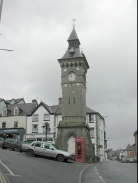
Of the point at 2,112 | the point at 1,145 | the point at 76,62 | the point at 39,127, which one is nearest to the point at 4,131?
the point at 2,112

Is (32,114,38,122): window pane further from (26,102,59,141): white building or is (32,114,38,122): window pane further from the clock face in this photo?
the clock face

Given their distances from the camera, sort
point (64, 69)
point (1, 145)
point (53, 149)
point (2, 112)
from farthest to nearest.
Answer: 1. point (2, 112)
2. point (64, 69)
3. point (1, 145)
4. point (53, 149)

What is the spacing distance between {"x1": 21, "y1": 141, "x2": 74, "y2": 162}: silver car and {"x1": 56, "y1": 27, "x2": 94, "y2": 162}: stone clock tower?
11273 mm

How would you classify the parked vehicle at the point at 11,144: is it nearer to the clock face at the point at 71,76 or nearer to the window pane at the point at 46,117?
the clock face at the point at 71,76

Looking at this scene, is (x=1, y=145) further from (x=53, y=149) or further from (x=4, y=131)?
(x=4, y=131)

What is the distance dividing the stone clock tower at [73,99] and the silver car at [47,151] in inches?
444

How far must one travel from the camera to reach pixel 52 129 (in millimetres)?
49469

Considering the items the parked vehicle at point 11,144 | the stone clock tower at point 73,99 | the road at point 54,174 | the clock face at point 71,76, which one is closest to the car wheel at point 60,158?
the road at point 54,174

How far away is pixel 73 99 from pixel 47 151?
16396 mm

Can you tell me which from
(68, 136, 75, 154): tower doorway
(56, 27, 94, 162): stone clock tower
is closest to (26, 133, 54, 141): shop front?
(56, 27, 94, 162): stone clock tower

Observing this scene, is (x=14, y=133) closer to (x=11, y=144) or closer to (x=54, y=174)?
(x=11, y=144)

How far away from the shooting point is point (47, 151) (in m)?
25.0

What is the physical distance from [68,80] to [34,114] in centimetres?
1363

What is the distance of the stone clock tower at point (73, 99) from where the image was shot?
38.1 m
